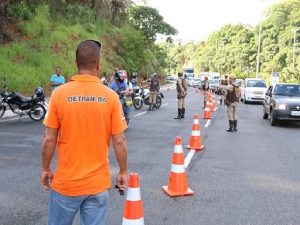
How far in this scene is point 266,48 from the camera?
256 ft

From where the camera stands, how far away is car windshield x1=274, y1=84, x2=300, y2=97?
17763 mm

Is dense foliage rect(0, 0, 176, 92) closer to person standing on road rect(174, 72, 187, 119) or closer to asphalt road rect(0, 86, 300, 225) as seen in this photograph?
person standing on road rect(174, 72, 187, 119)

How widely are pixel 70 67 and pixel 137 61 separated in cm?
1700

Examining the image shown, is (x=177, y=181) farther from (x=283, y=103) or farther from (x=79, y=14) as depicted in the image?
(x=79, y=14)

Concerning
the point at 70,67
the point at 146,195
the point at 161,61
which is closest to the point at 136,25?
the point at 161,61

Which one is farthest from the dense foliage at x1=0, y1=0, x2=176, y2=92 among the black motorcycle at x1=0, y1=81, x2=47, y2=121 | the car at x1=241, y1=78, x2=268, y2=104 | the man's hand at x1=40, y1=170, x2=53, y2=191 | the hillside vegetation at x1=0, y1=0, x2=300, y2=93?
the man's hand at x1=40, y1=170, x2=53, y2=191

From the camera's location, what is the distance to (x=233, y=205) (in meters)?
6.17

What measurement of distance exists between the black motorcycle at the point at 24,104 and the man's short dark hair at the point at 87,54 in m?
12.8

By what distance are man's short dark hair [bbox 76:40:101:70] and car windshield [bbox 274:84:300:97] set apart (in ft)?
51.0

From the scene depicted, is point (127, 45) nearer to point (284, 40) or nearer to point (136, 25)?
point (136, 25)

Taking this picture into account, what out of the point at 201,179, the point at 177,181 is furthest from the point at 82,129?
the point at 201,179

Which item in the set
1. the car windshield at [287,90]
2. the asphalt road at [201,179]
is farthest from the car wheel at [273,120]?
the asphalt road at [201,179]

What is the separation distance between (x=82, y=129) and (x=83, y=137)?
6 centimetres

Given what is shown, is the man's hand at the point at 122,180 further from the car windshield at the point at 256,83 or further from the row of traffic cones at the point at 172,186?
the car windshield at the point at 256,83
